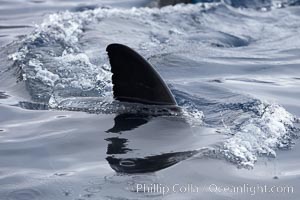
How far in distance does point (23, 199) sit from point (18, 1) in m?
9.54

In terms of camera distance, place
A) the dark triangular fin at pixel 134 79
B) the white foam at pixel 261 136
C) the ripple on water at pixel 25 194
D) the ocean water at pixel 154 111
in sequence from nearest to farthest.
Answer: the ripple on water at pixel 25 194 < the ocean water at pixel 154 111 < the white foam at pixel 261 136 < the dark triangular fin at pixel 134 79

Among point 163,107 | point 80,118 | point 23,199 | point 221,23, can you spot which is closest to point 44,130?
point 80,118

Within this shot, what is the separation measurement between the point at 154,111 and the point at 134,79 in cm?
36

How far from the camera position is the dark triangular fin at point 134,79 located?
6.52 meters

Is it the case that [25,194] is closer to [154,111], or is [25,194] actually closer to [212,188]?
[212,188]

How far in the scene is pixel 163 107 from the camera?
673 cm

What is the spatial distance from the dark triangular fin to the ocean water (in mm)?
110

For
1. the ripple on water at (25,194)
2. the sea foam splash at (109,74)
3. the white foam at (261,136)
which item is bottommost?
the ripple on water at (25,194)

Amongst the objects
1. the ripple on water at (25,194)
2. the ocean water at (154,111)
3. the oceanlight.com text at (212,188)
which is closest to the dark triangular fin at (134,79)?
the ocean water at (154,111)

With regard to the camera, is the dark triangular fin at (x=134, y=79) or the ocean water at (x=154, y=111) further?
the dark triangular fin at (x=134, y=79)

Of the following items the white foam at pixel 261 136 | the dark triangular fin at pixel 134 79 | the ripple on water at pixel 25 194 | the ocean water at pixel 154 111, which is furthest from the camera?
the dark triangular fin at pixel 134 79

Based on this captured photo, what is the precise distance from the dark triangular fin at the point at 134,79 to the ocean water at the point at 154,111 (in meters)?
0.11

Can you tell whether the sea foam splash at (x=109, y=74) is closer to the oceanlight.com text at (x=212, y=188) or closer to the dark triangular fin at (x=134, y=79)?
the dark triangular fin at (x=134, y=79)

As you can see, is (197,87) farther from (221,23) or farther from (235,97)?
(221,23)
